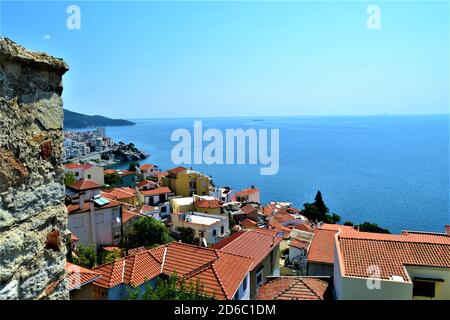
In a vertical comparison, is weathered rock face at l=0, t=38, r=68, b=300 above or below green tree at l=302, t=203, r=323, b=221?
above

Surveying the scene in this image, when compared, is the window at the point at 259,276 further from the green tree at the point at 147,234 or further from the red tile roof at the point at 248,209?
the red tile roof at the point at 248,209

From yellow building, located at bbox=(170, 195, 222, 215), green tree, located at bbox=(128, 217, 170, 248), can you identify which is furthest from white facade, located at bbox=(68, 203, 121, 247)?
yellow building, located at bbox=(170, 195, 222, 215)

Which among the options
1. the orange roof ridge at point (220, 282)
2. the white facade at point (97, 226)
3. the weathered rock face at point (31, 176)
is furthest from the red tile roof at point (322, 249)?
the weathered rock face at point (31, 176)

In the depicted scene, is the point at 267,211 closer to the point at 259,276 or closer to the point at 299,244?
the point at 299,244

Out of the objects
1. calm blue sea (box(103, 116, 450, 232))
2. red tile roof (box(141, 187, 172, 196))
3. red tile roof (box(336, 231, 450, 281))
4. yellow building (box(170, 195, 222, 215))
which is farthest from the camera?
calm blue sea (box(103, 116, 450, 232))

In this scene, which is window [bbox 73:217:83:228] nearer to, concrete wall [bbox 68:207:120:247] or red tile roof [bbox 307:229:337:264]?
concrete wall [bbox 68:207:120:247]
